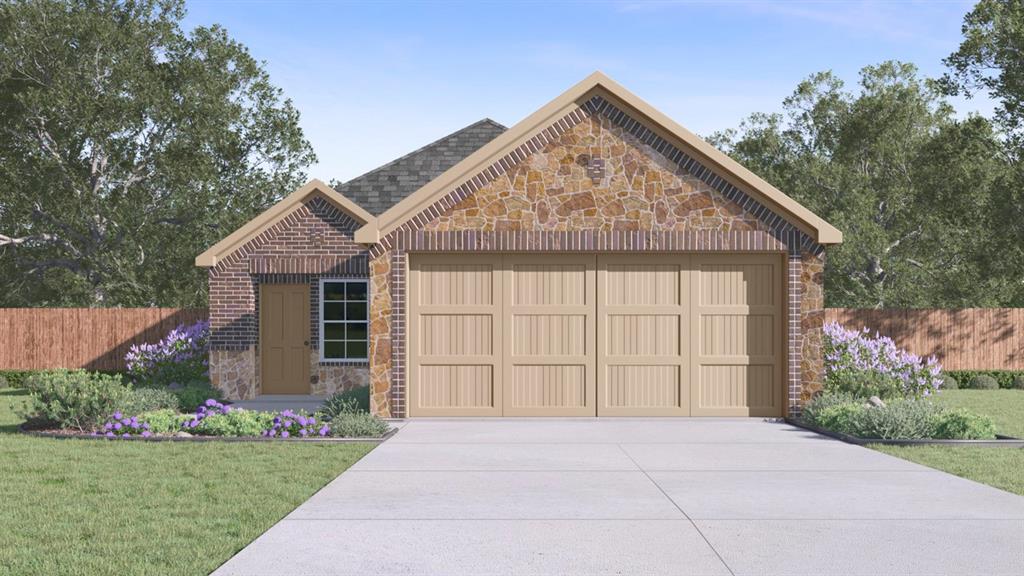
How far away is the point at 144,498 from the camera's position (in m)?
9.67

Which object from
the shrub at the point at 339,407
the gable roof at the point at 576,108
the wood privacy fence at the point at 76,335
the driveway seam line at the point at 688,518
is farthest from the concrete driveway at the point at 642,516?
the wood privacy fence at the point at 76,335

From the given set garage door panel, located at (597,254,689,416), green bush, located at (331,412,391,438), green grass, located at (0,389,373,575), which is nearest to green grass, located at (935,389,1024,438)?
garage door panel, located at (597,254,689,416)

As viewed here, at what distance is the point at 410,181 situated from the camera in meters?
25.2

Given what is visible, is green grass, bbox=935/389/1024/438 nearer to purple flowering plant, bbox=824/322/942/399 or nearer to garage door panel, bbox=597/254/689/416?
purple flowering plant, bbox=824/322/942/399

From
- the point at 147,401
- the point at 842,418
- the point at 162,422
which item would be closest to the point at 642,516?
the point at 842,418

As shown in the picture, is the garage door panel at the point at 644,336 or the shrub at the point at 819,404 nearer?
the shrub at the point at 819,404

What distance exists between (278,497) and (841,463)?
6.38 meters

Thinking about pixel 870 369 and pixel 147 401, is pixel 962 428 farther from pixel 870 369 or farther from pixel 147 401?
pixel 147 401

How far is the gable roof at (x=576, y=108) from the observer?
54.0ft

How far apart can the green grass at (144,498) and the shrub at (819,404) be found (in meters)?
7.05

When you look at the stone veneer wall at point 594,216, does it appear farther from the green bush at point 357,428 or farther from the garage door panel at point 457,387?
the green bush at point 357,428

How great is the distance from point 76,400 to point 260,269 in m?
7.02

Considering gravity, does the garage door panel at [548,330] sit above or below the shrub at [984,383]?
above

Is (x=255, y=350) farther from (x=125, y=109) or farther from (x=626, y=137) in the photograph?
(x=125, y=109)
